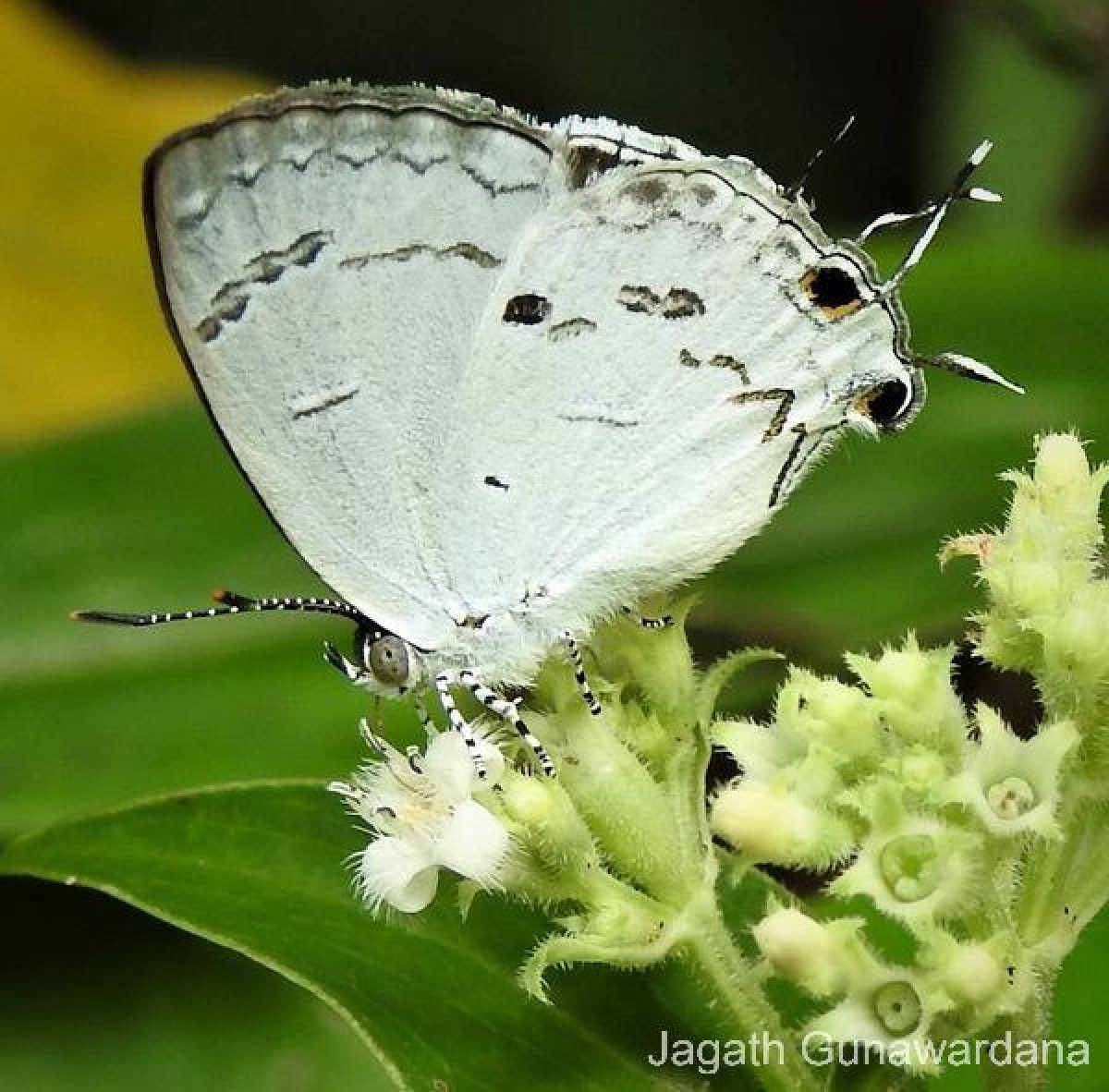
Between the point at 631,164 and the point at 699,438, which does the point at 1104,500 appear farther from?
the point at 631,164

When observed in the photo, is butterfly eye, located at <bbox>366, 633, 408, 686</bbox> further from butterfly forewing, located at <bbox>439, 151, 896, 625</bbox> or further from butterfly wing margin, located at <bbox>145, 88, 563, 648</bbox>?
butterfly forewing, located at <bbox>439, 151, 896, 625</bbox>

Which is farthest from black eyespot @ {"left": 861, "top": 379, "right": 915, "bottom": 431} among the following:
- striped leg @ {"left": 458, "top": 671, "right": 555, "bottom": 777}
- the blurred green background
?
the blurred green background

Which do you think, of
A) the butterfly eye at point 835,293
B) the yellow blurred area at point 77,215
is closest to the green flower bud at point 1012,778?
the butterfly eye at point 835,293

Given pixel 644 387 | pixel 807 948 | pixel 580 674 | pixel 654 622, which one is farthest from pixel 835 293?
pixel 807 948

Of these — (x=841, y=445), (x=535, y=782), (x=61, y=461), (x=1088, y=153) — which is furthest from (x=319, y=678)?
(x=1088, y=153)

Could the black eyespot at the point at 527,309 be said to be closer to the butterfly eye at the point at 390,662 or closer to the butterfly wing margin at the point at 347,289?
the butterfly wing margin at the point at 347,289

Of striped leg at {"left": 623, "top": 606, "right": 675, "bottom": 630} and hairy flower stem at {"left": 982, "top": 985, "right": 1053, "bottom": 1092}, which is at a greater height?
striped leg at {"left": 623, "top": 606, "right": 675, "bottom": 630}
